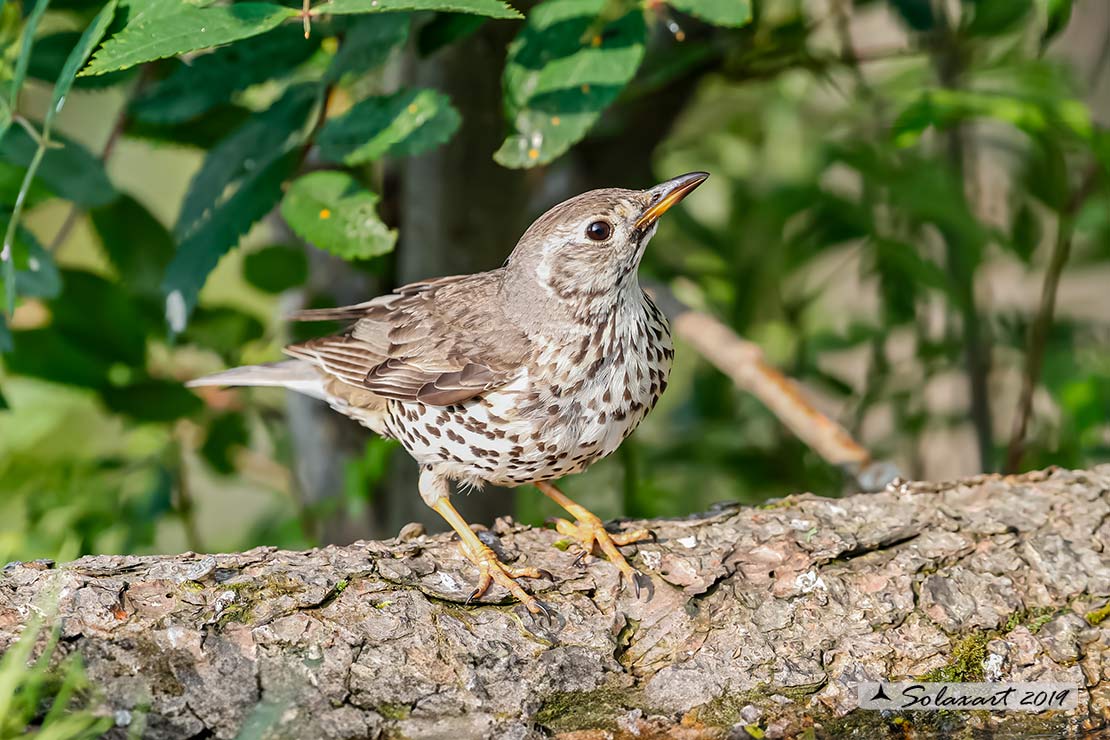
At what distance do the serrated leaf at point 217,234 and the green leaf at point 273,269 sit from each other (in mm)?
869

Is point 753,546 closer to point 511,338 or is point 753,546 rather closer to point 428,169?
point 511,338

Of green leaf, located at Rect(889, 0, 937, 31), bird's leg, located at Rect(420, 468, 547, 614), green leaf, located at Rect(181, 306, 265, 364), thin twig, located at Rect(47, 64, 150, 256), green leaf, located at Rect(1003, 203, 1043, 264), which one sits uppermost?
thin twig, located at Rect(47, 64, 150, 256)

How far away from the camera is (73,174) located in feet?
13.6

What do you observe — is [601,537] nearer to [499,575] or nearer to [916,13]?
[499,575]

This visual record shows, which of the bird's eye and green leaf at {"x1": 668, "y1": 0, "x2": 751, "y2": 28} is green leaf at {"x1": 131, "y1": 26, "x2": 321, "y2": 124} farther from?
green leaf at {"x1": 668, "y1": 0, "x2": 751, "y2": 28}

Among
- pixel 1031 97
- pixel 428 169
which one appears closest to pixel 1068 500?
pixel 1031 97

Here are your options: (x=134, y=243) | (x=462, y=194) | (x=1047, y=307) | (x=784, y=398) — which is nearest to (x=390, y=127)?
(x=462, y=194)

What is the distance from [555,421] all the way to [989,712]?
1.56 m

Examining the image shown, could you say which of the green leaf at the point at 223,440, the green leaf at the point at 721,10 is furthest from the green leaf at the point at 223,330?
the green leaf at the point at 721,10

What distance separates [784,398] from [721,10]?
159 centimetres

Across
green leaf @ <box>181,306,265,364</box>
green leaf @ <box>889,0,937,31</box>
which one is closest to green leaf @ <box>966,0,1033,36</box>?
green leaf @ <box>889,0,937,31</box>

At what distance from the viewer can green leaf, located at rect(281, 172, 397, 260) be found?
393cm

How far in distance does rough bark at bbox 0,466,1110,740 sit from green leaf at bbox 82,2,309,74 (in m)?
1.40

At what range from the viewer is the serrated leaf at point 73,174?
410 centimetres
